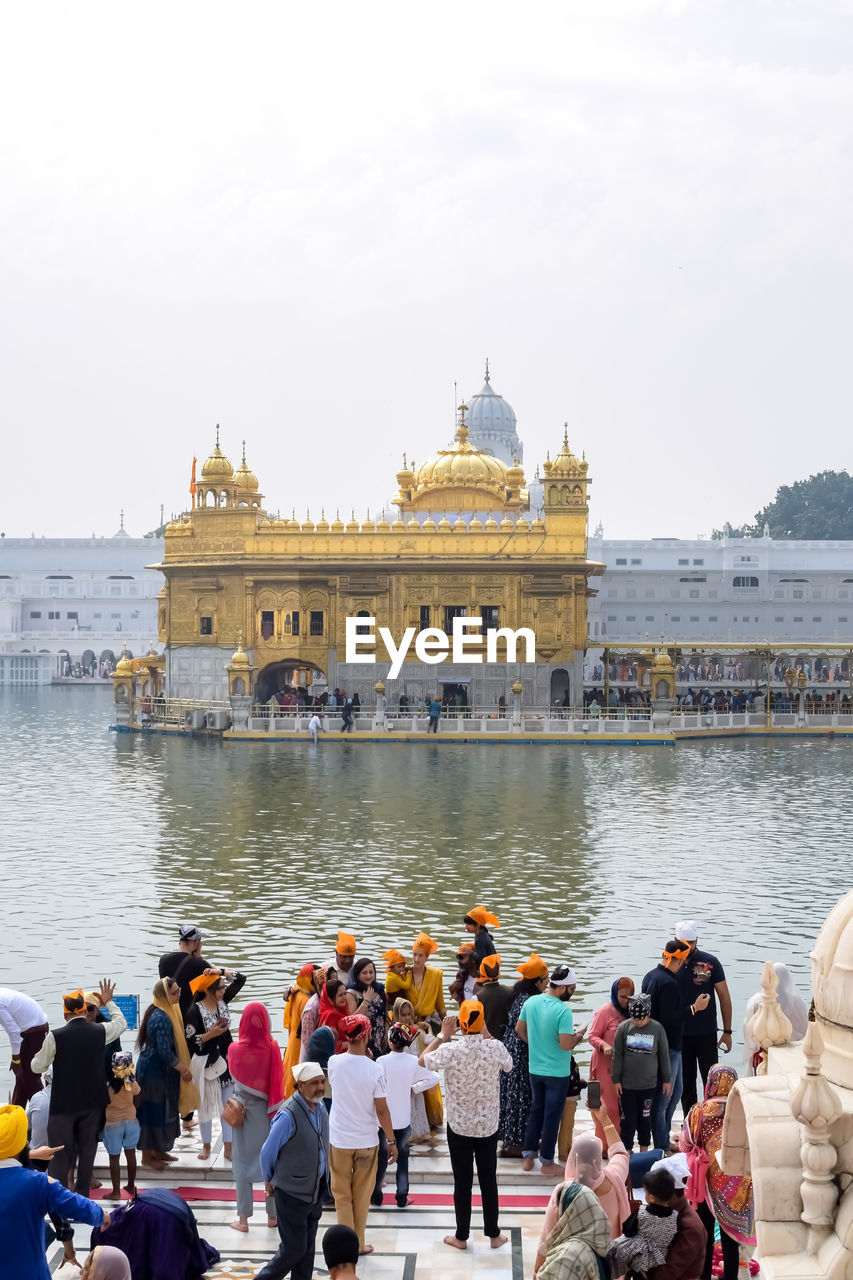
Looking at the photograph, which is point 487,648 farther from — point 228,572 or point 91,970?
point 91,970

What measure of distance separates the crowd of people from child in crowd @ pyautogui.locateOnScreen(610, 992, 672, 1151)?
0.04 feet

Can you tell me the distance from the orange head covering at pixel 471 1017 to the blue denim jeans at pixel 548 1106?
1199 mm

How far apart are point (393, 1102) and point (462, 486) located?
154 ft

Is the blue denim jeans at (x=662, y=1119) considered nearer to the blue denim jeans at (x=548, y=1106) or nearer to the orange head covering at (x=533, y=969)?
the blue denim jeans at (x=548, y=1106)

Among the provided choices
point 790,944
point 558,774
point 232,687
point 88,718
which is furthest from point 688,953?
point 88,718

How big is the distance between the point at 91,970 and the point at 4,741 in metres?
32.3

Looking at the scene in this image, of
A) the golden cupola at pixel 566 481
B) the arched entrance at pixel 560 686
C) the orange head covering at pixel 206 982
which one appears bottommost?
the orange head covering at pixel 206 982

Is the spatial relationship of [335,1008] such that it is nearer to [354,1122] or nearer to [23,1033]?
[354,1122]

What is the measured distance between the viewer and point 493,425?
94.6 metres

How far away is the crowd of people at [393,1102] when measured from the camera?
684cm

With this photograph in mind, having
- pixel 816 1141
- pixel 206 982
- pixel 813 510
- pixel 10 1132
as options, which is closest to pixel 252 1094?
pixel 206 982

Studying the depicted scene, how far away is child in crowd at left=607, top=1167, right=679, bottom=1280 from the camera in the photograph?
267 inches

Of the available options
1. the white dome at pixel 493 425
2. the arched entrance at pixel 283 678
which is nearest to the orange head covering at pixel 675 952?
the arched entrance at pixel 283 678

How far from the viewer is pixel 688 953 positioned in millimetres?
10742
